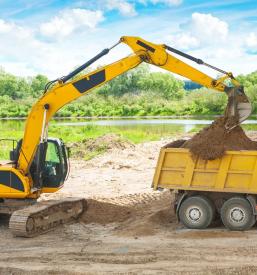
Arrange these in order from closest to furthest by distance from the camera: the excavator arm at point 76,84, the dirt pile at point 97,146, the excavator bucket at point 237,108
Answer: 1. the excavator bucket at point 237,108
2. the excavator arm at point 76,84
3. the dirt pile at point 97,146

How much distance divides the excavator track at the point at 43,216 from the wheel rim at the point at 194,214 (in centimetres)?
326

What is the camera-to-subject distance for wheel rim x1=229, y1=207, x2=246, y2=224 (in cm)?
1212

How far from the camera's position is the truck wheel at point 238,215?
39.7ft

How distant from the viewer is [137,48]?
1370cm

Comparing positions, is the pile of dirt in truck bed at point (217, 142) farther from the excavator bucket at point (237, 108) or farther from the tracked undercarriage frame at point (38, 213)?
the tracked undercarriage frame at point (38, 213)

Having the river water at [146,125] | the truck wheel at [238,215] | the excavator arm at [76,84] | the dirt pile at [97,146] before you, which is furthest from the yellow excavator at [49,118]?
the river water at [146,125]

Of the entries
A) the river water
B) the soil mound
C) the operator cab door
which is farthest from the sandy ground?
the river water

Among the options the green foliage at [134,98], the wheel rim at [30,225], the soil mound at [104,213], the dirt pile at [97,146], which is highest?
the green foliage at [134,98]

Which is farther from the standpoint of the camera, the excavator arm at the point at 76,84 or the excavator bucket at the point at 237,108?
the excavator arm at the point at 76,84

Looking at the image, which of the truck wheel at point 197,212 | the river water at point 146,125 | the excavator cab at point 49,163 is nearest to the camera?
the truck wheel at point 197,212

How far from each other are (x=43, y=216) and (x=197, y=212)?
3548 mm

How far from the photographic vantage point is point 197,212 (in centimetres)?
1248

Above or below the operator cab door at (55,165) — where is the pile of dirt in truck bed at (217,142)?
above

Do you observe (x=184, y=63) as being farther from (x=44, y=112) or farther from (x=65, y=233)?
(x=65, y=233)
